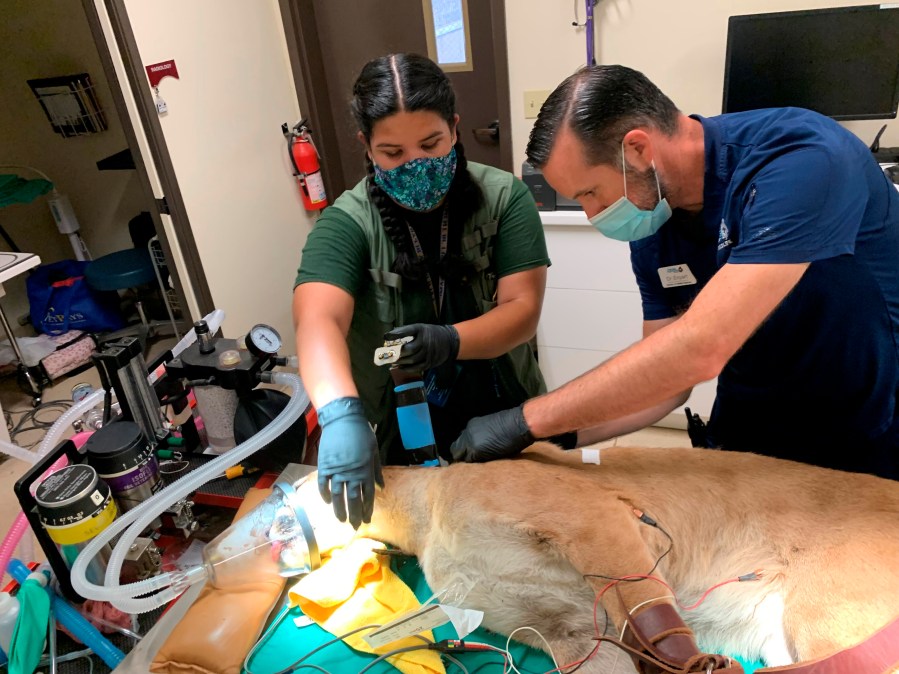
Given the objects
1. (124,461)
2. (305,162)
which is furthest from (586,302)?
(124,461)

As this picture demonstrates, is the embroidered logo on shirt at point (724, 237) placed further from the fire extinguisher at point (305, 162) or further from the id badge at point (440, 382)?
the fire extinguisher at point (305, 162)

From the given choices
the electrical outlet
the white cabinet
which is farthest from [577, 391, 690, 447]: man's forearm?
the electrical outlet

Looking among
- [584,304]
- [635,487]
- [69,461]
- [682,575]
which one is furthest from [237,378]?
[584,304]

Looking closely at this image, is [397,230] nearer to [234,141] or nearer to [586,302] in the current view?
[586,302]

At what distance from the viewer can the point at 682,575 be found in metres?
1.22

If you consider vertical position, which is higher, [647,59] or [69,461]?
[647,59]

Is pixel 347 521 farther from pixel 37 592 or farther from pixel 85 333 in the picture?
pixel 85 333

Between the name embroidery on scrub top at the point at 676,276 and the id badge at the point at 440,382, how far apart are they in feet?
1.81

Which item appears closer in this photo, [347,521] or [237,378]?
[347,521]

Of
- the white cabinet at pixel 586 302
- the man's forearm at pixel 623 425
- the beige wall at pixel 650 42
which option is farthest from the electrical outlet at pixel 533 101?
the man's forearm at pixel 623 425

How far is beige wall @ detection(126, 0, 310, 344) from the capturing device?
278 centimetres

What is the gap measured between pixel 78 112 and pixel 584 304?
3.62 meters

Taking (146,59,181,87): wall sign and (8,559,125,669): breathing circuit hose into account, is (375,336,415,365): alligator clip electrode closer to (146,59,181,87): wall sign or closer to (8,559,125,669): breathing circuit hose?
(8,559,125,669): breathing circuit hose

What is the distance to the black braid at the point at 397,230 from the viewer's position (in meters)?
1.52
